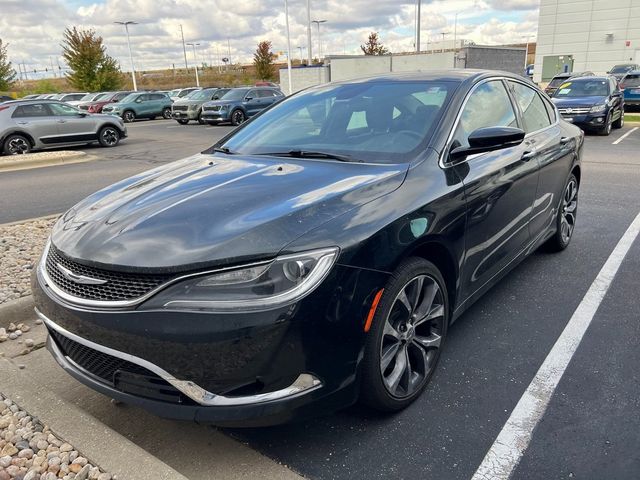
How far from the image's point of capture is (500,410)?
2.73 meters

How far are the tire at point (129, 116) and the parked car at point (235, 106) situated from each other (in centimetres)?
786

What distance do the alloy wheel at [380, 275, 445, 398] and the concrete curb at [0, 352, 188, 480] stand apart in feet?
3.57

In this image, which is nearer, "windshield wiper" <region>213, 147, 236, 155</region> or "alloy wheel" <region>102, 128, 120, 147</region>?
"windshield wiper" <region>213, 147, 236, 155</region>

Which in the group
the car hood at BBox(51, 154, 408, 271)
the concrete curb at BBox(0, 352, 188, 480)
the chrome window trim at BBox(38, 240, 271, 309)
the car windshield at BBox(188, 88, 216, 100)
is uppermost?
the car hood at BBox(51, 154, 408, 271)

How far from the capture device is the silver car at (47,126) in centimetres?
1450

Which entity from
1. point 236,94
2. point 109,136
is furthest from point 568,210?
point 236,94

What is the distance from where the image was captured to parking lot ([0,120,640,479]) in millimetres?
2363

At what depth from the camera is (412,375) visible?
9.07ft

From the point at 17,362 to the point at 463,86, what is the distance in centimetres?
338

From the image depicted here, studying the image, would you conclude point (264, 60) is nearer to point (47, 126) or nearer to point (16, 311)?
point (47, 126)

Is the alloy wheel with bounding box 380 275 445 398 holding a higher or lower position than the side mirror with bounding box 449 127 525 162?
lower

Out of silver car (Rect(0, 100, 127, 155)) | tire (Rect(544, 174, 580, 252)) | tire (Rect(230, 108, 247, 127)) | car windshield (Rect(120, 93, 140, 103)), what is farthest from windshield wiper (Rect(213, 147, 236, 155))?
car windshield (Rect(120, 93, 140, 103))

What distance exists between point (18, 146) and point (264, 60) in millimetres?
49393

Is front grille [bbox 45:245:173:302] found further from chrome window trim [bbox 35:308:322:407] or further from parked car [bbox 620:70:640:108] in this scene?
parked car [bbox 620:70:640:108]
